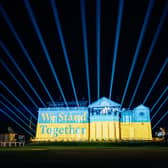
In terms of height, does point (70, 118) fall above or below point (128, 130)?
above

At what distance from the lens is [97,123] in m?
31.5

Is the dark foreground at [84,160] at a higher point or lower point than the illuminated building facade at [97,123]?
lower

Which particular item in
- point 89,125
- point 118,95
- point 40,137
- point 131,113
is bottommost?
point 40,137

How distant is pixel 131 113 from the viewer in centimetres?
3170

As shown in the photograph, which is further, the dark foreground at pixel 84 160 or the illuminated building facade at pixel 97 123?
the illuminated building facade at pixel 97 123

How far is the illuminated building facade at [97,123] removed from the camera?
30750 millimetres

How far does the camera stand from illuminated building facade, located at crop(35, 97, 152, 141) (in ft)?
101

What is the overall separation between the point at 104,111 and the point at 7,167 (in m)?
26.3

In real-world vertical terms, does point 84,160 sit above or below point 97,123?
below

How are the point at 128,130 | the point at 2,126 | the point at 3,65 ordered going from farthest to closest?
the point at 2,126 < the point at 128,130 < the point at 3,65

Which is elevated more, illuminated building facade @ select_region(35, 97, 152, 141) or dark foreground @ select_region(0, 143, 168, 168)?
illuminated building facade @ select_region(35, 97, 152, 141)

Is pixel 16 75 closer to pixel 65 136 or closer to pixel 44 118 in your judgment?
pixel 44 118

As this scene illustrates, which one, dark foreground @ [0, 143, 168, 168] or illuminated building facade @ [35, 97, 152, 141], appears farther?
illuminated building facade @ [35, 97, 152, 141]

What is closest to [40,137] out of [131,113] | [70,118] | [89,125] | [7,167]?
[70,118]
